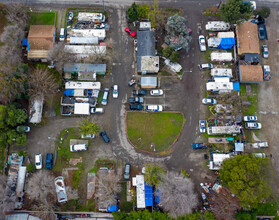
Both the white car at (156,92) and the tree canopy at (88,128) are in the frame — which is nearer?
the tree canopy at (88,128)

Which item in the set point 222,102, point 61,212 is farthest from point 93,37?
point 61,212

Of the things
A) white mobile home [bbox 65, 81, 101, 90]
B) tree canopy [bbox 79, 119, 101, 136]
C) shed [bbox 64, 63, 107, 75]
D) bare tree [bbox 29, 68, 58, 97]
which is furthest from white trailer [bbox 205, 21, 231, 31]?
bare tree [bbox 29, 68, 58, 97]

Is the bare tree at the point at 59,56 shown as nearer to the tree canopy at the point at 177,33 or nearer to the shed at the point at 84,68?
the shed at the point at 84,68

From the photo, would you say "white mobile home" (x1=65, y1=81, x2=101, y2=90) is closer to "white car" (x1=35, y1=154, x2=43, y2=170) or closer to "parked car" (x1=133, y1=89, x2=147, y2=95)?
"parked car" (x1=133, y1=89, x2=147, y2=95)

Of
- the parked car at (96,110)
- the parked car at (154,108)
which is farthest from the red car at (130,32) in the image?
the parked car at (96,110)

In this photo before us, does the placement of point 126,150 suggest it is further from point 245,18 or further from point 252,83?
point 245,18

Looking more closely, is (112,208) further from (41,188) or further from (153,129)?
(153,129)
